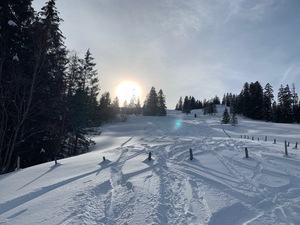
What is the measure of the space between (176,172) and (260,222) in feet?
17.9

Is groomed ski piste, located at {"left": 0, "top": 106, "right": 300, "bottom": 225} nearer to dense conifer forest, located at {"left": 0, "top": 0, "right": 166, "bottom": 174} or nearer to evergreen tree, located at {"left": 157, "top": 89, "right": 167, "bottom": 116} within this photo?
dense conifer forest, located at {"left": 0, "top": 0, "right": 166, "bottom": 174}

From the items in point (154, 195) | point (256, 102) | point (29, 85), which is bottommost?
point (154, 195)

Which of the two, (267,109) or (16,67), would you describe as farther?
(267,109)

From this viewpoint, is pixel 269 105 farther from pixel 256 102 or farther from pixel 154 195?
pixel 154 195

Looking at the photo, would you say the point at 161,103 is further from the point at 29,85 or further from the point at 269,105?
the point at 29,85

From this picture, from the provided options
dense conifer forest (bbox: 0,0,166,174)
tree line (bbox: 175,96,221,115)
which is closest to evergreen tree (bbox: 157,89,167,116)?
tree line (bbox: 175,96,221,115)

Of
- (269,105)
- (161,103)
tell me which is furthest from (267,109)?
(161,103)

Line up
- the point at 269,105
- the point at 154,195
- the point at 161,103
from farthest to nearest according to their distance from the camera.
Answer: the point at 161,103 → the point at 269,105 → the point at 154,195

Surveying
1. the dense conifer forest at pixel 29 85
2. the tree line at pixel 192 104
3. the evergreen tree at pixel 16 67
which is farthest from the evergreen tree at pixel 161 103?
the evergreen tree at pixel 16 67

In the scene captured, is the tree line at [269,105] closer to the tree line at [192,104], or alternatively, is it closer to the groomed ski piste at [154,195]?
the tree line at [192,104]

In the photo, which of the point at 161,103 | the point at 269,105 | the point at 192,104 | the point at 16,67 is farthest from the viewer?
the point at 192,104

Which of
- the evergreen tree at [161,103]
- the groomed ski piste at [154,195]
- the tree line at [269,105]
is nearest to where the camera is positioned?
the groomed ski piste at [154,195]

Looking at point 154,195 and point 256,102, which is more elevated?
point 256,102

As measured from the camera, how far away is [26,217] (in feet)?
19.4
